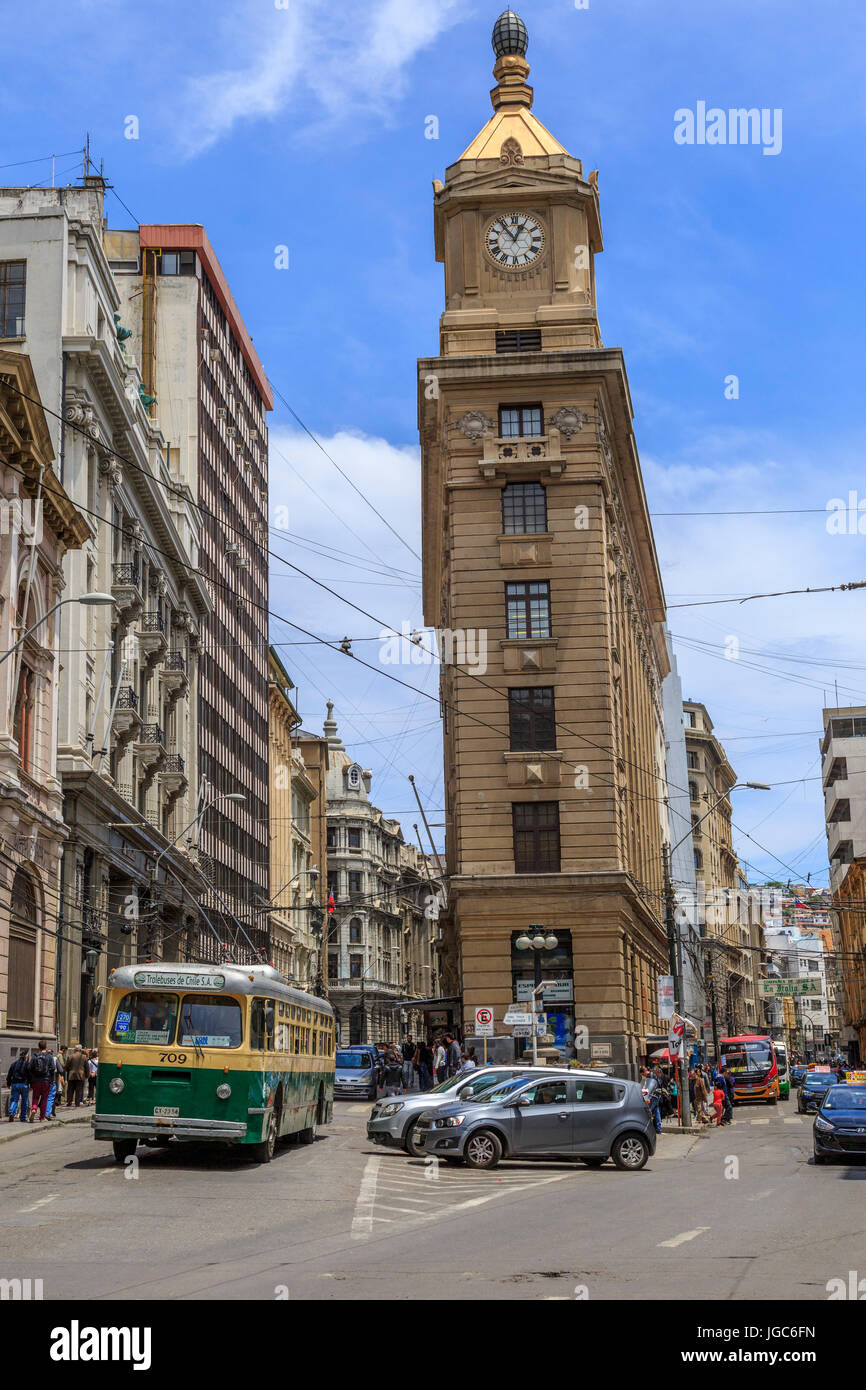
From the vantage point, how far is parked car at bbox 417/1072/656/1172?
2612 cm

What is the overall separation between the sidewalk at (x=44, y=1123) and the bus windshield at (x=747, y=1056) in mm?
35690

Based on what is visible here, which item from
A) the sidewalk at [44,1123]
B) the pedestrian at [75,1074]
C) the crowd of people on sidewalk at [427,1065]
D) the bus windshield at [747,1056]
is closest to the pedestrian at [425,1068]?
the crowd of people on sidewalk at [427,1065]

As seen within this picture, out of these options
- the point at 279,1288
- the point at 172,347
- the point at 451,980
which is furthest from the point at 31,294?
the point at 279,1288

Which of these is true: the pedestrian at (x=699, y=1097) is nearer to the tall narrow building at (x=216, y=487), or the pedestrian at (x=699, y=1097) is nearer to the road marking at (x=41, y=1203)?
the tall narrow building at (x=216, y=487)

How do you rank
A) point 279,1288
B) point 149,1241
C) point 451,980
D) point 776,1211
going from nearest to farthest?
point 279,1288 → point 149,1241 → point 776,1211 → point 451,980

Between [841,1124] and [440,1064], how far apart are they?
1759 centimetres

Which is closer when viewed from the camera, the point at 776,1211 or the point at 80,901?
the point at 776,1211

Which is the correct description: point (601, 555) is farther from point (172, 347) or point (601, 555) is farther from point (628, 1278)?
point (628, 1278)

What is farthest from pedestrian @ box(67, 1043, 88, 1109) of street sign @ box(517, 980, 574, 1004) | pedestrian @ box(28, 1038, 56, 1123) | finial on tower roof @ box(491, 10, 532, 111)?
finial on tower roof @ box(491, 10, 532, 111)

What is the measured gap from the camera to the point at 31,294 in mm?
46875

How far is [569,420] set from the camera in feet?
172

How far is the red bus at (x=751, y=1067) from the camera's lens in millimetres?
67312

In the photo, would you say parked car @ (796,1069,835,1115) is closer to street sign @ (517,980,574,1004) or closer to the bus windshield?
the bus windshield

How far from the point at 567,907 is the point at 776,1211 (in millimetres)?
30065
